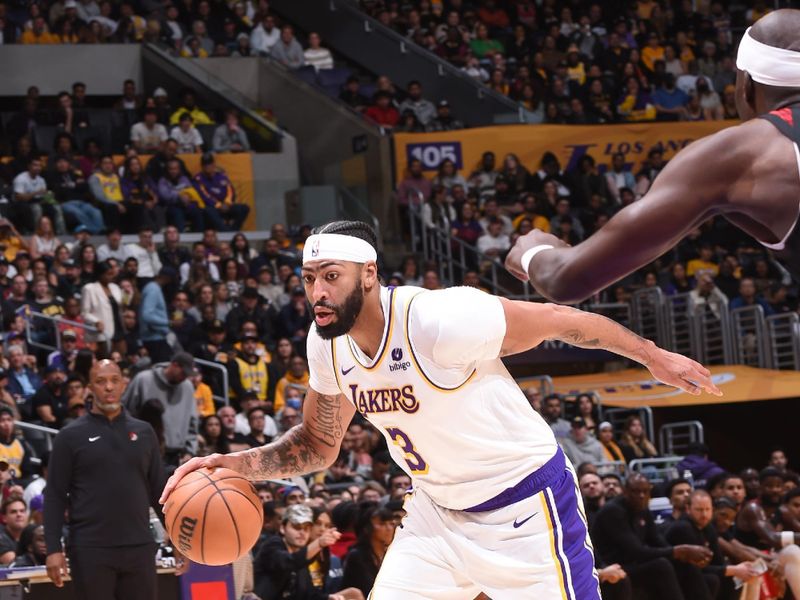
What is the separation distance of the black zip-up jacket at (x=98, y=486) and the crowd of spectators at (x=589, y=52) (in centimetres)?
1474

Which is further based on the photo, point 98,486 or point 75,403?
point 75,403

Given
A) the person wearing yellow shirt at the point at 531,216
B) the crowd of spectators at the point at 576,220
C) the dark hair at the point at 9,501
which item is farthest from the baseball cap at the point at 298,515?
the person wearing yellow shirt at the point at 531,216

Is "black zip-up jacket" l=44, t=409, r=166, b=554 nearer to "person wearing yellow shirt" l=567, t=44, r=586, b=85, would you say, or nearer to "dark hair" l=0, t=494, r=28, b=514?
"dark hair" l=0, t=494, r=28, b=514

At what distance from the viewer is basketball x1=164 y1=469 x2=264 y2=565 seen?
5.15m

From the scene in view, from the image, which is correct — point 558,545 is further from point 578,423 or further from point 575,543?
point 578,423

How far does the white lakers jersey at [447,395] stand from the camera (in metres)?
4.78

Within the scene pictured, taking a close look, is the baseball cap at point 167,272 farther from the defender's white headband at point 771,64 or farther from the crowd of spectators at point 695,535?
the defender's white headband at point 771,64

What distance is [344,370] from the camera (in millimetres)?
5109

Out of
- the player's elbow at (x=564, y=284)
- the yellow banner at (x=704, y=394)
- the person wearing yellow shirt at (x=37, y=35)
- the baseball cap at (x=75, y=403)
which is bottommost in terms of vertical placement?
the yellow banner at (x=704, y=394)

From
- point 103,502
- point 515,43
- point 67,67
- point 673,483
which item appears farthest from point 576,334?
point 515,43

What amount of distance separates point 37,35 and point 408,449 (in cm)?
1700

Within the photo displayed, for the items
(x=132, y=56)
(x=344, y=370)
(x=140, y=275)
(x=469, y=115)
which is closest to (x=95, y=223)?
(x=140, y=275)

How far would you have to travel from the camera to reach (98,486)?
25.3 ft

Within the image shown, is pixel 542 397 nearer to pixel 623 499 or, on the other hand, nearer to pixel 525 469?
pixel 623 499
